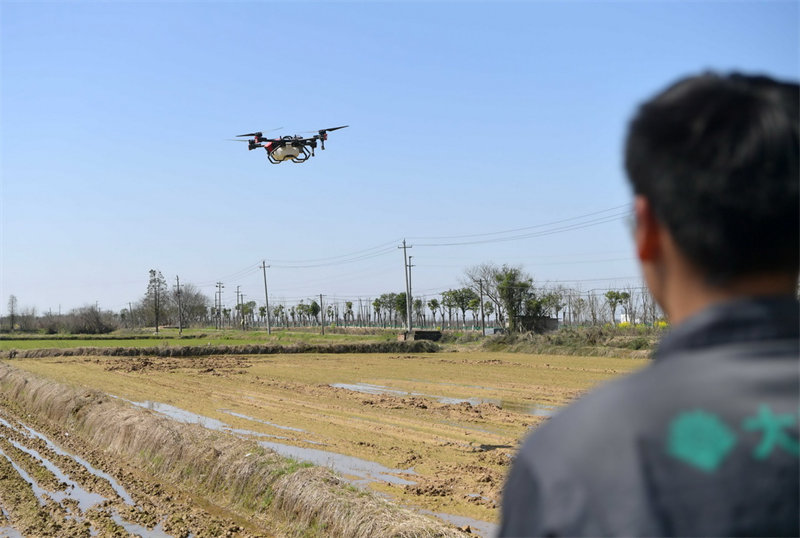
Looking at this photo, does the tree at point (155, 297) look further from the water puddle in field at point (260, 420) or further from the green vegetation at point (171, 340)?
the water puddle in field at point (260, 420)

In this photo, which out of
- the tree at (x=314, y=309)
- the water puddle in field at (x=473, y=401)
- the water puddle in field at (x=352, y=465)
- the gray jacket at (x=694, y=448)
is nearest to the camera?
the gray jacket at (x=694, y=448)

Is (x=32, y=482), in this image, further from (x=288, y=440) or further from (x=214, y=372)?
(x=214, y=372)

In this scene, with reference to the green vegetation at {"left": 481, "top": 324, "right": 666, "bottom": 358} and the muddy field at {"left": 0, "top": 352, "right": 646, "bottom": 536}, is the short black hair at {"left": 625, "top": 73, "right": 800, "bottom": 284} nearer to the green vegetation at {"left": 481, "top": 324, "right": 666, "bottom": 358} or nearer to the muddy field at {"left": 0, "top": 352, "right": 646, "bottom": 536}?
the muddy field at {"left": 0, "top": 352, "right": 646, "bottom": 536}

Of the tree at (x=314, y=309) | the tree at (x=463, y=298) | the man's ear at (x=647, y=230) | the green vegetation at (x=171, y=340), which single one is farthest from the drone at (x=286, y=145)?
the tree at (x=314, y=309)

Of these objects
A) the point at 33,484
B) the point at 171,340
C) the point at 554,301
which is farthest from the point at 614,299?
the point at 33,484

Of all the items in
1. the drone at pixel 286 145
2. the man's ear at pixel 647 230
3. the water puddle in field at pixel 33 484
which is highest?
the drone at pixel 286 145

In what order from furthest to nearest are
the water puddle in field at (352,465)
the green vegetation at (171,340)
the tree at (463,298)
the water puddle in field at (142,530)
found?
the tree at (463,298) → the green vegetation at (171,340) → the water puddle in field at (352,465) → the water puddle in field at (142,530)

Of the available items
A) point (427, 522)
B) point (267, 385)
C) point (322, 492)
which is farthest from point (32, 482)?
point (267, 385)

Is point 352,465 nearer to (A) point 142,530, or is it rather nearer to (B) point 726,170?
(A) point 142,530
